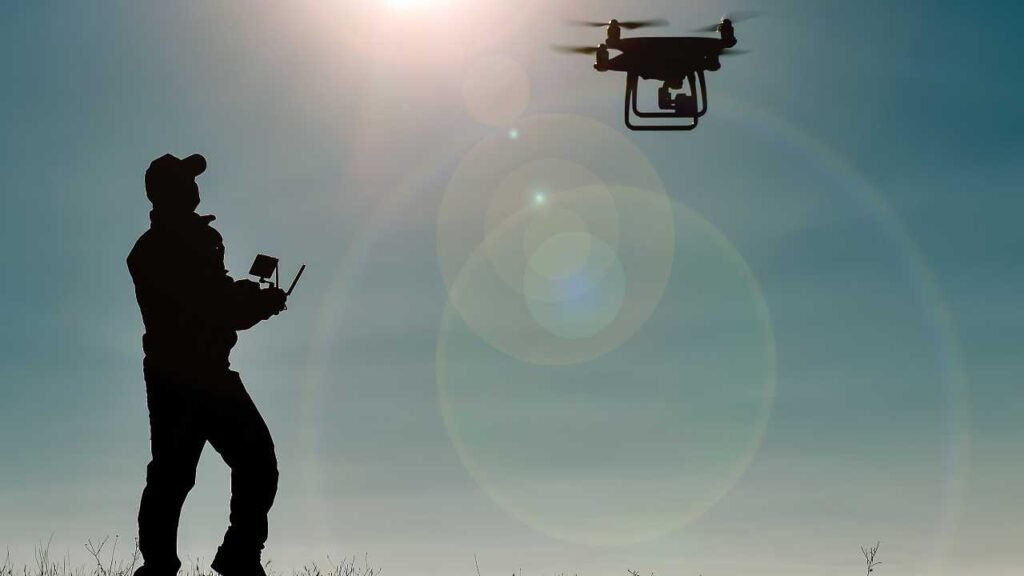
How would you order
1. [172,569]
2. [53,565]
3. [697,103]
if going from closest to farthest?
[172,569], [53,565], [697,103]

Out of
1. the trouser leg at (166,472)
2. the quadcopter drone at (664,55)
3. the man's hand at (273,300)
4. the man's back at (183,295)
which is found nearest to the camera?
the trouser leg at (166,472)

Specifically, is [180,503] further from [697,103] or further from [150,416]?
[697,103]

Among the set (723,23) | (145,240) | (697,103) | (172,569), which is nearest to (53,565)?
(172,569)

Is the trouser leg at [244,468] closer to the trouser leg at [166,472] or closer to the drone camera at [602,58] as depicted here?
the trouser leg at [166,472]

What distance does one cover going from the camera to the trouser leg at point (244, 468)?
335 inches

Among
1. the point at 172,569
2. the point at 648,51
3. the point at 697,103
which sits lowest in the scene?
the point at 172,569

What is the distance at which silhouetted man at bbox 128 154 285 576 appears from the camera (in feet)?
27.9

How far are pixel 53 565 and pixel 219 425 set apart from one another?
339 cm

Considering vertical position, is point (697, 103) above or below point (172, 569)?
above

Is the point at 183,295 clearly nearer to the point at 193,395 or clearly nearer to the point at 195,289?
the point at 195,289

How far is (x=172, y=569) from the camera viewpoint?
845 centimetres

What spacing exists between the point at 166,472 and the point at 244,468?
21.3 inches

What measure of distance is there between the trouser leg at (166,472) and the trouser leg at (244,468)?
0.19 m

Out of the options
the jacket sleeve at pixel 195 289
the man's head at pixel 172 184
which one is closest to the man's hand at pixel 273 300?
the jacket sleeve at pixel 195 289
